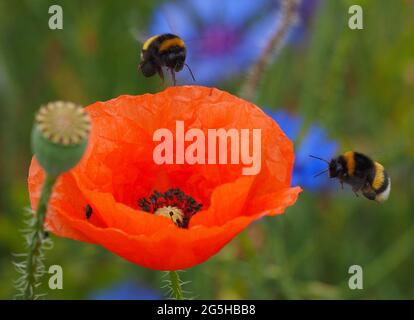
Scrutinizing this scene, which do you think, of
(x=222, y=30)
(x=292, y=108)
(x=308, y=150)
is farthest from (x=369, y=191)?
(x=222, y=30)

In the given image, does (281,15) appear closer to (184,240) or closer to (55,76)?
(184,240)

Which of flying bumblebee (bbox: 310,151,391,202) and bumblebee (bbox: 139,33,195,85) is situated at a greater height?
bumblebee (bbox: 139,33,195,85)

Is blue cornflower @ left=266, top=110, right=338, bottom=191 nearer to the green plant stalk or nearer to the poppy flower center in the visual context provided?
the poppy flower center

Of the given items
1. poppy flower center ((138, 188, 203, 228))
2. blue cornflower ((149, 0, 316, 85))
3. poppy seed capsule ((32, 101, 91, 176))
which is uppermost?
blue cornflower ((149, 0, 316, 85))

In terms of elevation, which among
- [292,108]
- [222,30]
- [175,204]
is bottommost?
[175,204]

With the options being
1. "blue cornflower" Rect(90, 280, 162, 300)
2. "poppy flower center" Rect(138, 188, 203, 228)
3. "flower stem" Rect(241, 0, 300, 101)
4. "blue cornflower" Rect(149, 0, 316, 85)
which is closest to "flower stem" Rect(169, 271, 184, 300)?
"poppy flower center" Rect(138, 188, 203, 228)

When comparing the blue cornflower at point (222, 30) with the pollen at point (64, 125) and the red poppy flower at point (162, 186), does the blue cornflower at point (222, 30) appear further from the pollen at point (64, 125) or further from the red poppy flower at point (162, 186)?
the pollen at point (64, 125)

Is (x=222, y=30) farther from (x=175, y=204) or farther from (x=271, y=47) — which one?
(x=175, y=204)
